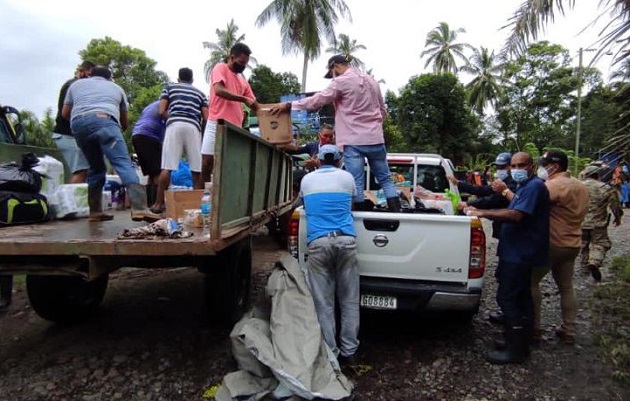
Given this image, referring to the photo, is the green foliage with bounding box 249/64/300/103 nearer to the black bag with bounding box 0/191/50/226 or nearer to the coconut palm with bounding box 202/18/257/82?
the coconut palm with bounding box 202/18/257/82

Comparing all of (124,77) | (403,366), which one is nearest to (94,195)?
(403,366)

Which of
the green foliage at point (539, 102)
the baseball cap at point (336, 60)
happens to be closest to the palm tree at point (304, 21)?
the green foliage at point (539, 102)

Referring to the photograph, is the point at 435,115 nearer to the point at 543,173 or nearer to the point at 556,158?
the point at 543,173

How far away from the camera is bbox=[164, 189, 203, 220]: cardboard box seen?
3.89 metres

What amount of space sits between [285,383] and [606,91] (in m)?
3.60

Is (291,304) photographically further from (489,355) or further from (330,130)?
(330,130)

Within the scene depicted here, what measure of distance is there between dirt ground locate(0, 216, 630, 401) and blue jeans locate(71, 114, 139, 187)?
1.43m

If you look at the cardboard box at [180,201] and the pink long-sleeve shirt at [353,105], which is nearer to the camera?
the cardboard box at [180,201]

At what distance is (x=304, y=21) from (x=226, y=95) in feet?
74.4

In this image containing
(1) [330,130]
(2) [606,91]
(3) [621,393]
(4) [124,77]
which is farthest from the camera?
(4) [124,77]

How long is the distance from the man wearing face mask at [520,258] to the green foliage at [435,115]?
24.8 meters

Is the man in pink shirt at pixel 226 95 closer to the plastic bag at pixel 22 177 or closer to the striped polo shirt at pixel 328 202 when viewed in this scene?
the striped polo shirt at pixel 328 202

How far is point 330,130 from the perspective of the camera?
5.91 metres

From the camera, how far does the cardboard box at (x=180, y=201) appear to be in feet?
12.8
